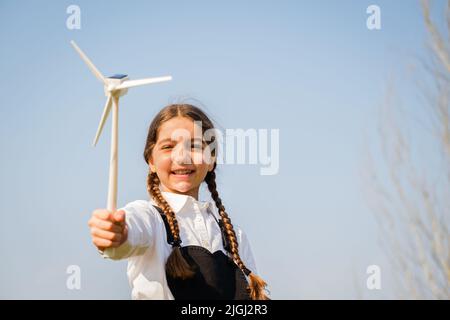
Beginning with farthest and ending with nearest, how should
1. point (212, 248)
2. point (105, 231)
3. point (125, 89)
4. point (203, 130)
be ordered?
point (203, 130)
point (212, 248)
point (125, 89)
point (105, 231)

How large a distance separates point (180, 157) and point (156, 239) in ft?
1.60

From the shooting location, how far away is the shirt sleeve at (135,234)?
99.0 inches

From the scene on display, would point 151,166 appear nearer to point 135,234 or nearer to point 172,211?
point 172,211

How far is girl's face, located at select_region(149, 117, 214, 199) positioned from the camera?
3.23 metres

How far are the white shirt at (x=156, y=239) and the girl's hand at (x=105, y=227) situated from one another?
8 cm

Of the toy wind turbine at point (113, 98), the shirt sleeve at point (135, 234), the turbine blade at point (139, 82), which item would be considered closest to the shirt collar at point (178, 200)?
the shirt sleeve at point (135, 234)

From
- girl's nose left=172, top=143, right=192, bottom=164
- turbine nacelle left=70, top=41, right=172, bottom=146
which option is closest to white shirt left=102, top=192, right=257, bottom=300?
girl's nose left=172, top=143, right=192, bottom=164

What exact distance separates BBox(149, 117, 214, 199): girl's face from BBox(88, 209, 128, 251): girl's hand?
2.84 feet

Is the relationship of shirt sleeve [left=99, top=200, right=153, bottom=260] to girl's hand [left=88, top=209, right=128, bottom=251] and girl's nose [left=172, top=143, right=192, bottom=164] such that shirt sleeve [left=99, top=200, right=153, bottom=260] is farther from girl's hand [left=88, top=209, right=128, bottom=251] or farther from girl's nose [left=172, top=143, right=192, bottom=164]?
girl's nose [left=172, top=143, right=192, bottom=164]

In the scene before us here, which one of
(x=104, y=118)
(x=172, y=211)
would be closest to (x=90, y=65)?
(x=104, y=118)
